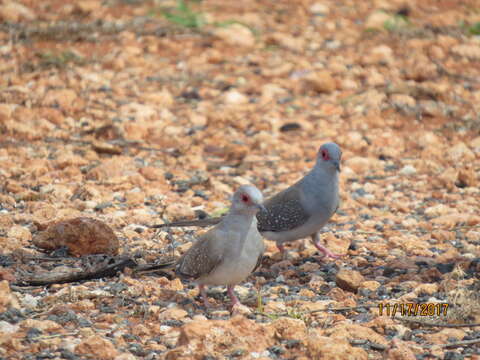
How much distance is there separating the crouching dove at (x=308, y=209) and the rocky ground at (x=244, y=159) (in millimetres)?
192

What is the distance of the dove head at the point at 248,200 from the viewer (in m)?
5.14

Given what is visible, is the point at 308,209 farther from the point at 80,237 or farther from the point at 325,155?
the point at 80,237

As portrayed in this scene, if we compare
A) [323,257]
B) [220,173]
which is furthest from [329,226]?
[220,173]

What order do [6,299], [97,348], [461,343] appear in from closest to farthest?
[97,348]
[461,343]
[6,299]

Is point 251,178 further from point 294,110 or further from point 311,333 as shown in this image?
point 311,333

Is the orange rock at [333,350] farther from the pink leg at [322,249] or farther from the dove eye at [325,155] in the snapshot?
the dove eye at [325,155]

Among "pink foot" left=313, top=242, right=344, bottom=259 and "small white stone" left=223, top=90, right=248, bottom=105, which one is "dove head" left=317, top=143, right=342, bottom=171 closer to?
"pink foot" left=313, top=242, right=344, bottom=259

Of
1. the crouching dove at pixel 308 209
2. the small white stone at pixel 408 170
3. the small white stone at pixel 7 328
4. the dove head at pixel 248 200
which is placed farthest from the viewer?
the small white stone at pixel 408 170

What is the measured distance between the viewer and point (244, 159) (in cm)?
847

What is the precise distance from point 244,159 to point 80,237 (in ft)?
9.95

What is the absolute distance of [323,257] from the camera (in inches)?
256

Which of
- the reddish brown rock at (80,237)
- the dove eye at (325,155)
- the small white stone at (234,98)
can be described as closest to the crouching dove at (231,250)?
the reddish brown rock at (80,237)

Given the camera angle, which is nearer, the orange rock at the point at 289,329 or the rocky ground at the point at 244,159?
the orange rock at the point at 289,329

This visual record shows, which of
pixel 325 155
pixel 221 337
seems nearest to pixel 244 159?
pixel 325 155
